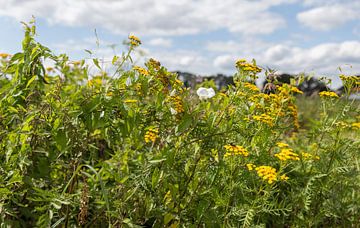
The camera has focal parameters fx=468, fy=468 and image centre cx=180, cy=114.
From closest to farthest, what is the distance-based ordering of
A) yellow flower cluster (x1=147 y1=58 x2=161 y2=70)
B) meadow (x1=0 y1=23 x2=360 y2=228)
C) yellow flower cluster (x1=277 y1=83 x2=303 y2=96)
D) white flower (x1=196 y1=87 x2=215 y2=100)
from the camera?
meadow (x1=0 y1=23 x2=360 y2=228) < yellow flower cluster (x1=147 y1=58 x2=161 y2=70) < white flower (x1=196 y1=87 x2=215 y2=100) < yellow flower cluster (x1=277 y1=83 x2=303 y2=96)

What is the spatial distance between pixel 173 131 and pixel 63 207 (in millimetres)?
664

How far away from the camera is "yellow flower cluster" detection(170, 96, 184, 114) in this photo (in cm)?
229

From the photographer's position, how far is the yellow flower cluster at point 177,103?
2285 millimetres

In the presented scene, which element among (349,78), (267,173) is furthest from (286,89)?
(267,173)

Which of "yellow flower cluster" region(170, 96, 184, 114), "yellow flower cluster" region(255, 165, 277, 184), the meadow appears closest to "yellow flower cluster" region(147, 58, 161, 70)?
the meadow

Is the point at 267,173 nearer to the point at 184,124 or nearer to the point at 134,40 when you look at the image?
the point at 184,124

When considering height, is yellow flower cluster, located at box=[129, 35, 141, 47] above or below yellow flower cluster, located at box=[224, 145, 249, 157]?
above

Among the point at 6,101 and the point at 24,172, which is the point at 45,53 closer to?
the point at 6,101

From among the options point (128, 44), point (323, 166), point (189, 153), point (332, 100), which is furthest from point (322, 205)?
point (128, 44)

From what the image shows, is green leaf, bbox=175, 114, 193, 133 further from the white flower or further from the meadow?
the white flower

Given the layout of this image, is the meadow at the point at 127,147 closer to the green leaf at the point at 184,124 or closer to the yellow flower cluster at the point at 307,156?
the green leaf at the point at 184,124

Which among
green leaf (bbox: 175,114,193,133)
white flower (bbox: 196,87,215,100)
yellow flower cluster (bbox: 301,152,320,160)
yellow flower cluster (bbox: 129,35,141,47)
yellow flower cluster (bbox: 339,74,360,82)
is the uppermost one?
yellow flower cluster (bbox: 129,35,141,47)

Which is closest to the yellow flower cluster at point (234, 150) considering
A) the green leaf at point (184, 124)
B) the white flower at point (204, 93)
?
the green leaf at point (184, 124)

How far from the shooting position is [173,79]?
2.43 metres
